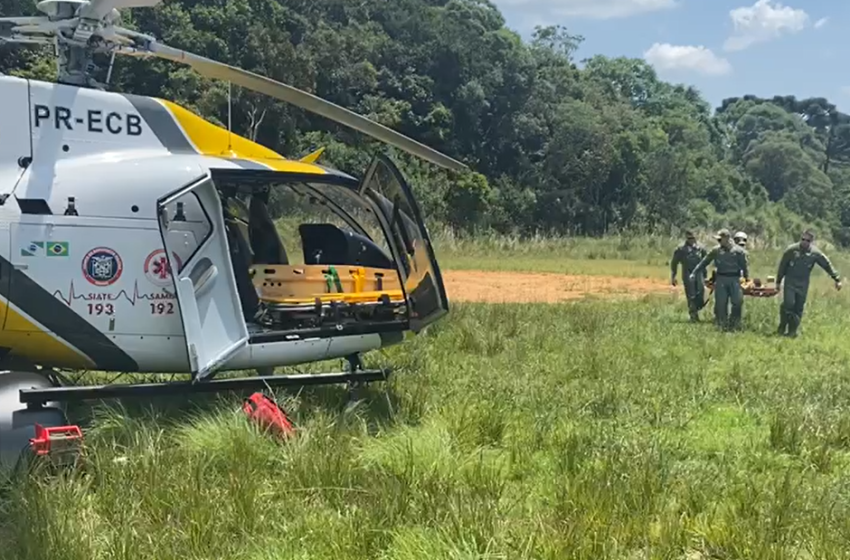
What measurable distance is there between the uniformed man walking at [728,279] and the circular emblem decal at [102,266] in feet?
30.6

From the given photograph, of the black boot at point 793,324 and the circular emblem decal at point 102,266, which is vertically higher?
the circular emblem decal at point 102,266

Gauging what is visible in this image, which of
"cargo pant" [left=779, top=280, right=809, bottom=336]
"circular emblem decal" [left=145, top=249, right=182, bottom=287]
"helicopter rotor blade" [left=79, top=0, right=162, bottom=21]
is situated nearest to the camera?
"helicopter rotor blade" [left=79, top=0, right=162, bottom=21]

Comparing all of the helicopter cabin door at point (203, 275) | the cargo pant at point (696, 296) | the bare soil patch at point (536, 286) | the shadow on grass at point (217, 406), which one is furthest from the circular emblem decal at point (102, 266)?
the bare soil patch at point (536, 286)

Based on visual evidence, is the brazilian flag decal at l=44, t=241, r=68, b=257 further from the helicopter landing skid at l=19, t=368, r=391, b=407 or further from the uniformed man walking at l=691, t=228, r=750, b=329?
the uniformed man walking at l=691, t=228, r=750, b=329

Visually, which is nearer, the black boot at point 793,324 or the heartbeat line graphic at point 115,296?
the heartbeat line graphic at point 115,296

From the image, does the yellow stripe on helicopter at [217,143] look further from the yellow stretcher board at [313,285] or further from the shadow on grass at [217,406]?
the shadow on grass at [217,406]

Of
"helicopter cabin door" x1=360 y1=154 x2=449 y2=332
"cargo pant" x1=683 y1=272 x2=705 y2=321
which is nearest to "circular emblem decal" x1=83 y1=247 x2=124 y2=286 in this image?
"helicopter cabin door" x1=360 y1=154 x2=449 y2=332

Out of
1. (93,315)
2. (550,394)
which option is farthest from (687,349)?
(93,315)

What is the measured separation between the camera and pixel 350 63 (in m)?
47.3

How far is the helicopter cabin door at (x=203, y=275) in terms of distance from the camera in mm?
5484

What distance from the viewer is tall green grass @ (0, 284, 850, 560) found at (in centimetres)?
394

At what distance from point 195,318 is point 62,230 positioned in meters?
1.07

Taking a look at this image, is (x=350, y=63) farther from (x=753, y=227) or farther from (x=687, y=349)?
(x=687, y=349)

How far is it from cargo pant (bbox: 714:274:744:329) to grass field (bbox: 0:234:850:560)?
3803 millimetres
